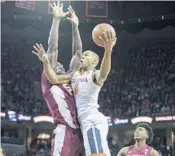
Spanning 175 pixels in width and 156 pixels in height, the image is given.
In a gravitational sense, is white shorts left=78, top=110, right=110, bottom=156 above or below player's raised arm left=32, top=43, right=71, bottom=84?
below

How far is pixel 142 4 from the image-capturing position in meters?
27.3

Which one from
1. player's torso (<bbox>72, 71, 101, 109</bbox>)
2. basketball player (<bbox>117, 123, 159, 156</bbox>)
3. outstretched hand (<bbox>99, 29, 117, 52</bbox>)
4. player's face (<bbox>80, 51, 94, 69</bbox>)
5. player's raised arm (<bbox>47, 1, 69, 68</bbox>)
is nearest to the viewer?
outstretched hand (<bbox>99, 29, 117, 52</bbox>)

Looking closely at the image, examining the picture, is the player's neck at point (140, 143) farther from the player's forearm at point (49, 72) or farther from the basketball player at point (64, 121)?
the player's forearm at point (49, 72)

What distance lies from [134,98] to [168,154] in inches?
182

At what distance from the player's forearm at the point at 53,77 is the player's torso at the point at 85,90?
200mm

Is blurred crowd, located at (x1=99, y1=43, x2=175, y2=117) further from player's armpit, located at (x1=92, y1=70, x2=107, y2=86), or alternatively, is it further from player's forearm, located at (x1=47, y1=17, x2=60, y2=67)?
player's armpit, located at (x1=92, y1=70, x2=107, y2=86)

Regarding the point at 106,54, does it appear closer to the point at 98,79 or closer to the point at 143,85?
the point at 98,79

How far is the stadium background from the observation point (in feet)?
78.1

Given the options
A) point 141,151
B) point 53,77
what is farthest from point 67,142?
point 141,151

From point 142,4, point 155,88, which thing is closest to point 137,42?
point 142,4

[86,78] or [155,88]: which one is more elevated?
[86,78]

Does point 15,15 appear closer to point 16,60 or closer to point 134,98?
point 16,60

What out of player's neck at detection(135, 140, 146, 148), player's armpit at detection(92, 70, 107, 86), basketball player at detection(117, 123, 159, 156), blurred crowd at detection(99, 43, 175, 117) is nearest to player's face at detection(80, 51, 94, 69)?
player's armpit at detection(92, 70, 107, 86)

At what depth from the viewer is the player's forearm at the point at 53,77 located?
185 inches
